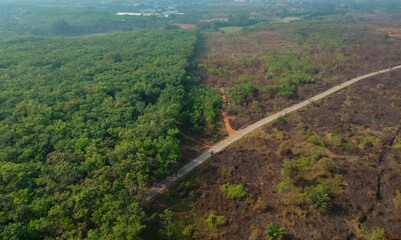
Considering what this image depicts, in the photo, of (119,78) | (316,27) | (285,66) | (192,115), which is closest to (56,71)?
(119,78)

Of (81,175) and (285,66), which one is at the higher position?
(285,66)

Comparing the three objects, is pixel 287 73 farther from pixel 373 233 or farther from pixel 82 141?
pixel 82 141

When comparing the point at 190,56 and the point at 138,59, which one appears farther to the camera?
the point at 190,56

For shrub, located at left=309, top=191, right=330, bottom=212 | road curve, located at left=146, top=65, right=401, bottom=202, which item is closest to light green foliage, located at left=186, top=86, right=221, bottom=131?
road curve, located at left=146, top=65, right=401, bottom=202

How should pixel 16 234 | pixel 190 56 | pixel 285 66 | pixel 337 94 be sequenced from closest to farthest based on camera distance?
pixel 16 234 → pixel 337 94 → pixel 285 66 → pixel 190 56

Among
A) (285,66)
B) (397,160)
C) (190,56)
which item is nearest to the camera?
(397,160)

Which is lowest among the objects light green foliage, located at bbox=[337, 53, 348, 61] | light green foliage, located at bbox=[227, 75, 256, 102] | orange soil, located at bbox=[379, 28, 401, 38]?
light green foliage, located at bbox=[227, 75, 256, 102]

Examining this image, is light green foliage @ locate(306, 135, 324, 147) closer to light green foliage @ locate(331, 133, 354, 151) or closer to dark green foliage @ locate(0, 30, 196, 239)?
light green foliage @ locate(331, 133, 354, 151)

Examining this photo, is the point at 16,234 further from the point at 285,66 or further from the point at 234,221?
the point at 285,66
